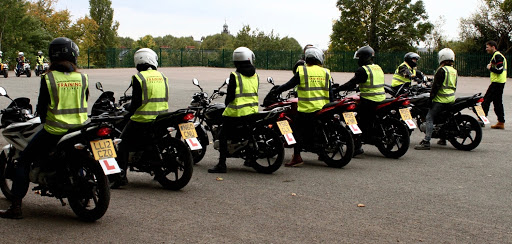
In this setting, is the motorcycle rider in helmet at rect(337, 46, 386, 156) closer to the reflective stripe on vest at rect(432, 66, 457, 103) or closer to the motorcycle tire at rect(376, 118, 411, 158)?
the motorcycle tire at rect(376, 118, 411, 158)

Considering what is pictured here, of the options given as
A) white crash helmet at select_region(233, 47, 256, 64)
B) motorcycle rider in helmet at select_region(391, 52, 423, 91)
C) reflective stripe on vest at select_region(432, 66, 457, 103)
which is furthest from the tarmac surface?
motorcycle rider in helmet at select_region(391, 52, 423, 91)

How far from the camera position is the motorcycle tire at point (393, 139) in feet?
31.9

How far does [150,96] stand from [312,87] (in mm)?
2697

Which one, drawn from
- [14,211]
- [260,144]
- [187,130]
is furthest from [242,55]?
[14,211]

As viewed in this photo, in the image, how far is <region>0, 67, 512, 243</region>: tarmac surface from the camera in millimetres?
5473

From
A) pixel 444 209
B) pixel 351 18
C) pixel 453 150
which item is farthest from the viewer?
pixel 351 18

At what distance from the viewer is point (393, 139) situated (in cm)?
988

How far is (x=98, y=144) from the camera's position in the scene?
18.8 ft

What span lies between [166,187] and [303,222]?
2107mm

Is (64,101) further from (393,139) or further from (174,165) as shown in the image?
(393,139)

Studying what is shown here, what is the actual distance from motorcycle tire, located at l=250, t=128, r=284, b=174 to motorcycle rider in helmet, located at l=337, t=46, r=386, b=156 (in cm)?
213

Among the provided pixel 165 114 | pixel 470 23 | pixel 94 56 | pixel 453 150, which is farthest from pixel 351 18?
pixel 165 114

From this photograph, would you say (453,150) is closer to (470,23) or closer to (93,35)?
(470,23)

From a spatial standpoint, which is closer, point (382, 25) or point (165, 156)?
point (165, 156)
